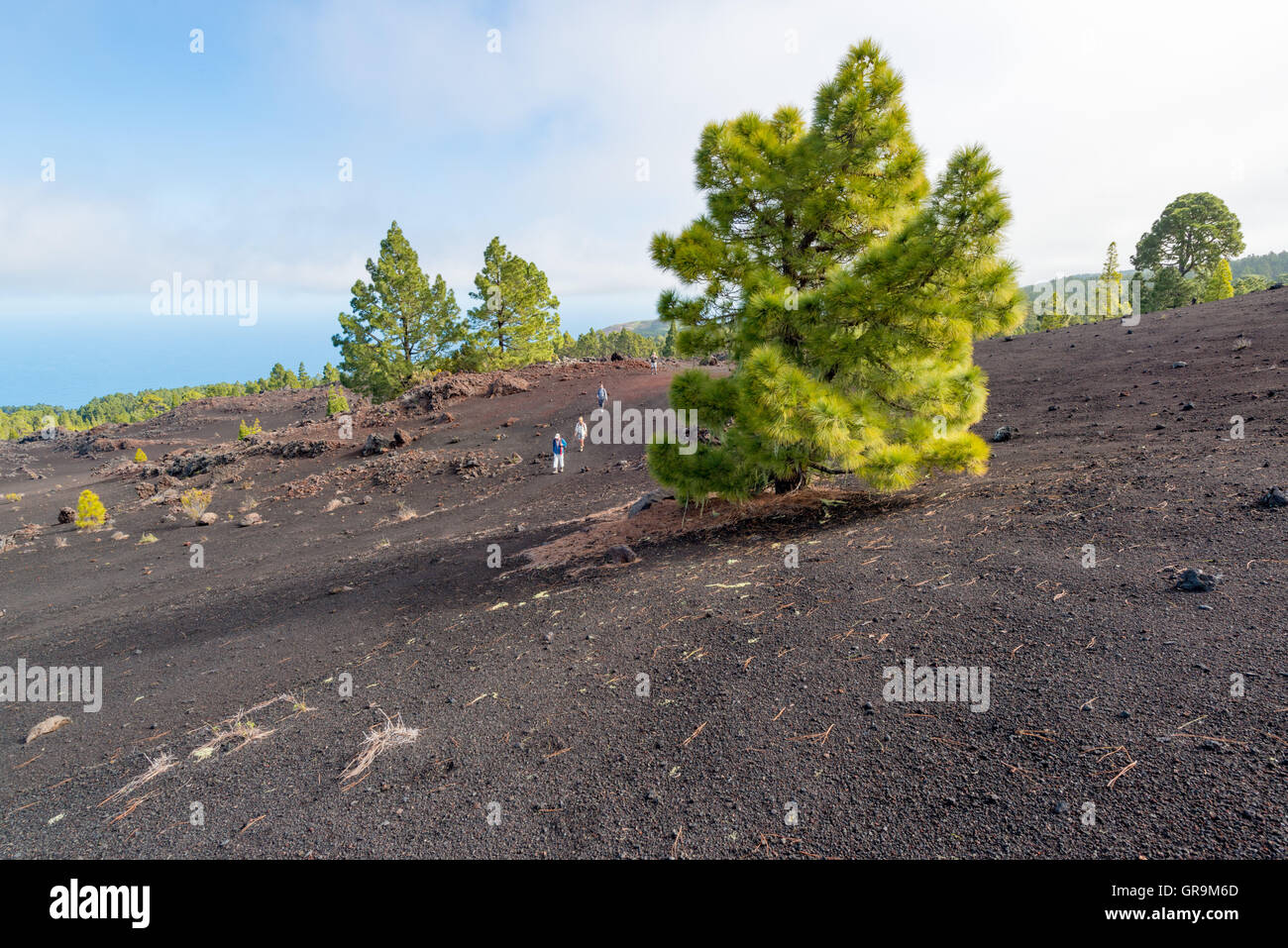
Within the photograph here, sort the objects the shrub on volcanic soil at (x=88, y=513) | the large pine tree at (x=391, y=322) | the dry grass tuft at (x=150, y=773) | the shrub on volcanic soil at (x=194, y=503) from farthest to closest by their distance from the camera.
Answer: the large pine tree at (x=391, y=322), the shrub on volcanic soil at (x=88, y=513), the shrub on volcanic soil at (x=194, y=503), the dry grass tuft at (x=150, y=773)

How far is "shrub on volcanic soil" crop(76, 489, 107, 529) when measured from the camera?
15.2 metres

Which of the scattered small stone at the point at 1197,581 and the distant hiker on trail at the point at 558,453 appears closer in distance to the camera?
the scattered small stone at the point at 1197,581

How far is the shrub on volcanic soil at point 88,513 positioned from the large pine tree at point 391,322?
1228 cm

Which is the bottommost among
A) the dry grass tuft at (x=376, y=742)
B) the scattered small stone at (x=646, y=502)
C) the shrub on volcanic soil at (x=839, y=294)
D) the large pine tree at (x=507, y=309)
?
the dry grass tuft at (x=376, y=742)

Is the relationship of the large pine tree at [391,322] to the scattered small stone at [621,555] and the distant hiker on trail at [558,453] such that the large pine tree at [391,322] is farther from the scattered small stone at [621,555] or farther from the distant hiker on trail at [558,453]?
the scattered small stone at [621,555]

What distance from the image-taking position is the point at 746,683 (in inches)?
145

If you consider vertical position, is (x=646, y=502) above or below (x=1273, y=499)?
below

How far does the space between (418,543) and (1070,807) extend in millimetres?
10452

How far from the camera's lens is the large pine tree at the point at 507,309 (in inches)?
1140

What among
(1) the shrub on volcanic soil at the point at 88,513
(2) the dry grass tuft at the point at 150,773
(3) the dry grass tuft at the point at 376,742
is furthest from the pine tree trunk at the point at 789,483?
(1) the shrub on volcanic soil at the point at 88,513

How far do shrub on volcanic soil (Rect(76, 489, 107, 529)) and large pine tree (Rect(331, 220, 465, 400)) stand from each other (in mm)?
12285

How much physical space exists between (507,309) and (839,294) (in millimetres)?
27186

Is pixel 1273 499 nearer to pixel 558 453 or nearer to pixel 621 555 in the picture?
pixel 621 555

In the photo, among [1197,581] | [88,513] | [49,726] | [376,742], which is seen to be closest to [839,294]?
[1197,581]
